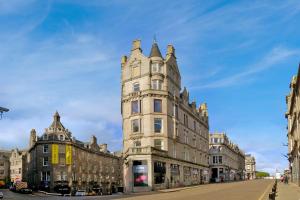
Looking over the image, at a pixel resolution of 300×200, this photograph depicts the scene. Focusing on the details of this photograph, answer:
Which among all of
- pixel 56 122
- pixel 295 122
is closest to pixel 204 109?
pixel 56 122

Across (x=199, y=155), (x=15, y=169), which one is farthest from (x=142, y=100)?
(x=15, y=169)

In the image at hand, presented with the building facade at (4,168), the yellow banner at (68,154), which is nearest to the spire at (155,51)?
the yellow banner at (68,154)

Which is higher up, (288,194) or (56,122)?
(56,122)

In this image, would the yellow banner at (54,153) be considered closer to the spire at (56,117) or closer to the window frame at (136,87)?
the spire at (56,117)

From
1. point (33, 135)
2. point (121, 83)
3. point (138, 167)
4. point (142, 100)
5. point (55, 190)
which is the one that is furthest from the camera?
point (33, 135)

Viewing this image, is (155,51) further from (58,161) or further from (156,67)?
(58,161)

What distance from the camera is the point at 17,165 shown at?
5659 inches

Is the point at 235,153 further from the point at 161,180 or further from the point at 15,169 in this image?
the point at 161,180

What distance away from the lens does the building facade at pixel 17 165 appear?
138962 mm

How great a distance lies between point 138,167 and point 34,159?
49.2 m

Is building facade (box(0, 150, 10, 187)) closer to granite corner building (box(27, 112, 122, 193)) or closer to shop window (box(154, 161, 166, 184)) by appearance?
granite corner building (box(27, 112, 122, 193))

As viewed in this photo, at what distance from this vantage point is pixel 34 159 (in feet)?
349

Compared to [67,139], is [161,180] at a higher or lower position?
lower

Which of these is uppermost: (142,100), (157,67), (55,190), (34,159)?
(157,67)
